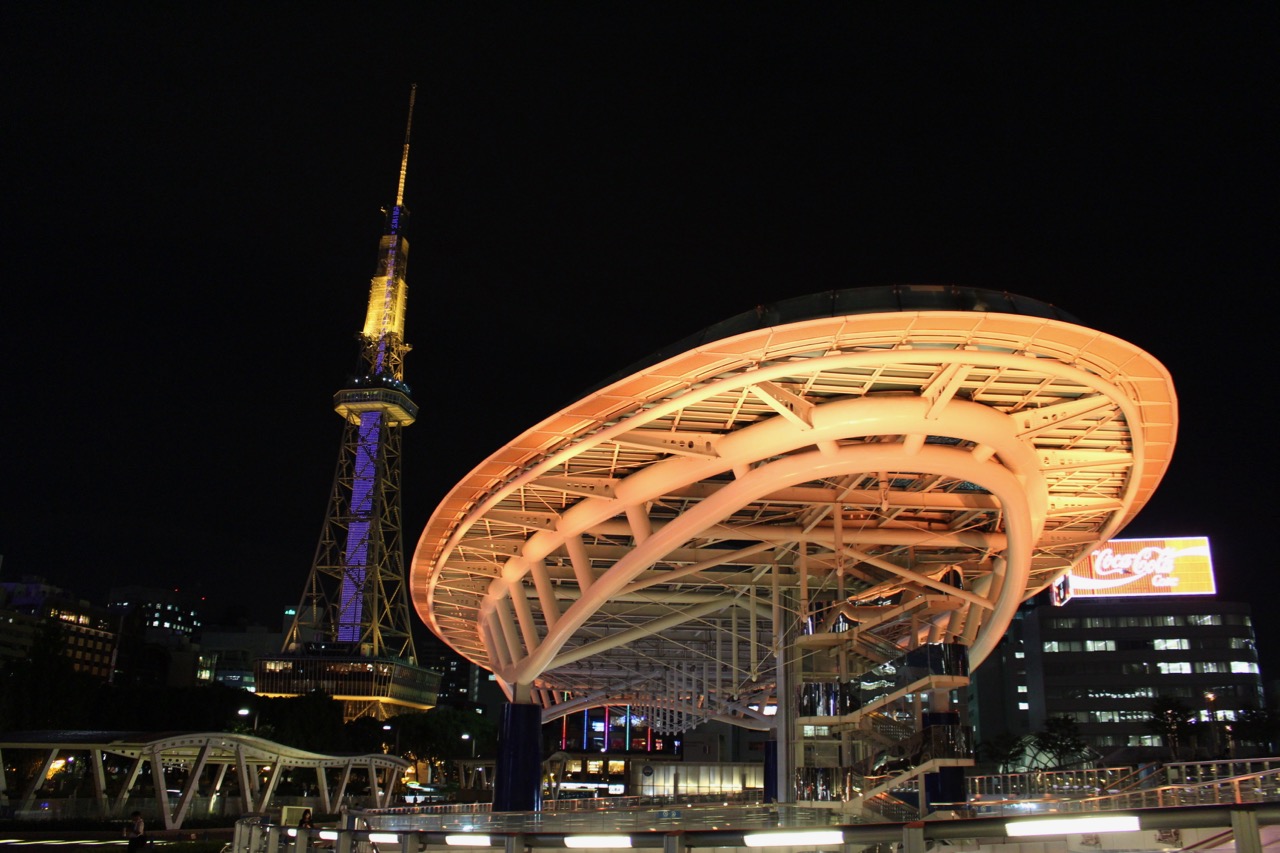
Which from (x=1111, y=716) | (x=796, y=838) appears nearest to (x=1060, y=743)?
(x=1111, y=716)

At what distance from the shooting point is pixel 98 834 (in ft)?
98.0

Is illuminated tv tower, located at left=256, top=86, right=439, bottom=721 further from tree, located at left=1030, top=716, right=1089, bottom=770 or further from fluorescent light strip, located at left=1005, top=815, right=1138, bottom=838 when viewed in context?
fluorescent light strip, located at left=1005, top=815, right=1138, bottom=838

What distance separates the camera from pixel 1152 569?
7712cm

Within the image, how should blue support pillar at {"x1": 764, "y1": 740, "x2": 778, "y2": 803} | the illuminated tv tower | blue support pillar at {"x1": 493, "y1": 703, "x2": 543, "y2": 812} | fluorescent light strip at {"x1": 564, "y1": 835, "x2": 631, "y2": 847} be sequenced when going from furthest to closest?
the illuminated tv tower < blue support pillar at {"x1": 764, "y1": 740, "x2": 778, "y2": 803} < blue support pillar at {"x1": 493, "y1": 703, "x2": 543, "y2": 812} < fluorescent light strip at {"x1": 564, "y1": 835, "x2": 631, "y2": 847}

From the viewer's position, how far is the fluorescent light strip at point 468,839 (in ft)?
26.4

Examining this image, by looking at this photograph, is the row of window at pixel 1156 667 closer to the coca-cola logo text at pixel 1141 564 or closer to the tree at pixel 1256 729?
the tree at pixel 1256 729

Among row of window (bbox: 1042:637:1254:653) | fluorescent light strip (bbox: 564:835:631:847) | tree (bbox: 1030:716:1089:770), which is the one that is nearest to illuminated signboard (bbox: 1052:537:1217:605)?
tree (bbox: 1030:716:1089:770)

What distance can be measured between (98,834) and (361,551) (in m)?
108

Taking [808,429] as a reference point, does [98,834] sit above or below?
below

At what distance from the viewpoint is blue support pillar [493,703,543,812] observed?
37.0 metres

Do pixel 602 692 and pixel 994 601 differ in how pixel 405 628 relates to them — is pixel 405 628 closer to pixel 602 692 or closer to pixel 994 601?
pixel 602 692

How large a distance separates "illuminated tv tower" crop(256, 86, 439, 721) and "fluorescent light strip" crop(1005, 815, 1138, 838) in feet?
390

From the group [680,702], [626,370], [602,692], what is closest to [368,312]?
[602,692]

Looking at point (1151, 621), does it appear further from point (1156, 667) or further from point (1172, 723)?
point (1172, 723)
